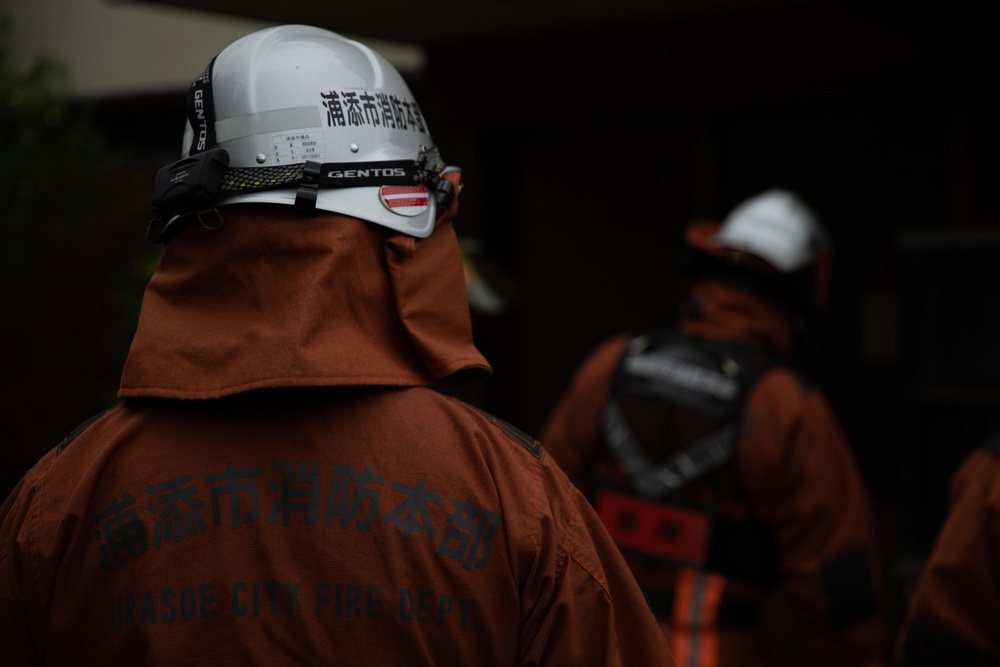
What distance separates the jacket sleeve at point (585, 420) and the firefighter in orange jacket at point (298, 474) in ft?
5.65

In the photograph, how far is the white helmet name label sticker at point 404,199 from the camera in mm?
1588

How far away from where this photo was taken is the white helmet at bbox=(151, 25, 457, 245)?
1.54 metres

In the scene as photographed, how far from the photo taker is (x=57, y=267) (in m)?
5.87

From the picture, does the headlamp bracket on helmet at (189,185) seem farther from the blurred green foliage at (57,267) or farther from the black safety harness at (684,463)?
the blurred green foliage at (57,267)

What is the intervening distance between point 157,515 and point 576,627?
23.9 inches

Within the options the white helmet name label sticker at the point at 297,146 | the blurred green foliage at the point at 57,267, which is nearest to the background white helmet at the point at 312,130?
the white helmet name label sticker at the point at 297,146

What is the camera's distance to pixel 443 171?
1731mm

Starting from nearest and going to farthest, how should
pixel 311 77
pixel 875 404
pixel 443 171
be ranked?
pixel 311 77 → pixel 443 171 → pixel 875 404

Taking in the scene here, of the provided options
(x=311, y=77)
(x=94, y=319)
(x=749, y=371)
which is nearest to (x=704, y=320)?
(x=749, y=371)

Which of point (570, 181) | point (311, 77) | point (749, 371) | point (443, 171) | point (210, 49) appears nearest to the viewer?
point (311, 77)

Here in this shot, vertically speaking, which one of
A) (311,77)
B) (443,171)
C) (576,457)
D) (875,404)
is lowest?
(875,404)

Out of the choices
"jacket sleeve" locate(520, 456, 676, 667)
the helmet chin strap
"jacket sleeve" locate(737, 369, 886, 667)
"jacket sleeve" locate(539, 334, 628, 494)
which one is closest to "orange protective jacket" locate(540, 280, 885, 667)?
"jacket sleeve" locate(737, 369, 886, 667)

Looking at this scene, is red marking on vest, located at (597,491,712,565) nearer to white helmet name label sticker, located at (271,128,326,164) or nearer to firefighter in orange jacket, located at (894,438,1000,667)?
firefighter in orange jacket, located at (894,438,1000,667)

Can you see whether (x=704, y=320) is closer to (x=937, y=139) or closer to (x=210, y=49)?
(x=937, y=139)
